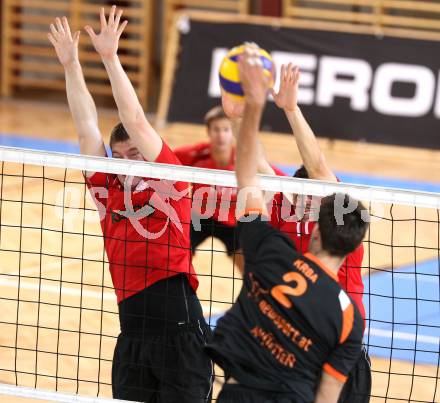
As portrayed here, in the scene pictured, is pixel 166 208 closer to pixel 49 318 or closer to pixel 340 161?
pixel 49 318

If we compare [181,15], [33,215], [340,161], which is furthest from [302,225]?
[181,15]

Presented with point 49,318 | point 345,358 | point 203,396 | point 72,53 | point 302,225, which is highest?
point 72,53

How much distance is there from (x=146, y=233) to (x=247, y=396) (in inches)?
57.6

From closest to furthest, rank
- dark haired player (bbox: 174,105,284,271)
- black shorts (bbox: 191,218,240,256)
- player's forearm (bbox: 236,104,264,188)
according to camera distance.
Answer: player's forearm (bbox: 236,104,264,188) → dark haired player (bbox: 174,105,284,271) → black shorts (bbox: 191,218,240,256)

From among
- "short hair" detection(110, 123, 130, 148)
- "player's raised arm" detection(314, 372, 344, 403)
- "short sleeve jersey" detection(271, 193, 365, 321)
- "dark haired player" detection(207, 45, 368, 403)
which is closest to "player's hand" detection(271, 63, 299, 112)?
"short sleeve jersey" detection(271, 193, 365, 321)

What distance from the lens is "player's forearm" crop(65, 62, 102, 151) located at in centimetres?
586

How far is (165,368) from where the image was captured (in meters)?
5.43

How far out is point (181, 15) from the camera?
53.1 feet

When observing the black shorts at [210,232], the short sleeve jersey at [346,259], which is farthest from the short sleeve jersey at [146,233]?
the black shorts at [210,232]

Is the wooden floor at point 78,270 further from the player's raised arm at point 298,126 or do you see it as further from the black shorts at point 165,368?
the player's raised arm at point 298,126

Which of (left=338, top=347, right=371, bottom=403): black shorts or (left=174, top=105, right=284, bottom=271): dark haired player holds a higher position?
(left=174, top=105, right=284, bottom=271): dark haired player

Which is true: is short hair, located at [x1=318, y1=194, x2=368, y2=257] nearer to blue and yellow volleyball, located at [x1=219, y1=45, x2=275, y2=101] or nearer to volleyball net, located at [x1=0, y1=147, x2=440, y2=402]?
volleyball net, located at [x1=0, y1=147, x2=440, y2=402]

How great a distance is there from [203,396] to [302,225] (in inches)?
46.0

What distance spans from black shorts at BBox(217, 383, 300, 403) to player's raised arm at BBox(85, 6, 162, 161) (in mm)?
1650
